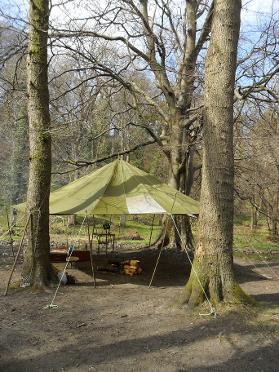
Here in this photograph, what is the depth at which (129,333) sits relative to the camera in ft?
18.1

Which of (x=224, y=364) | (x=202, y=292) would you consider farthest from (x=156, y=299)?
(x=224, y=364)

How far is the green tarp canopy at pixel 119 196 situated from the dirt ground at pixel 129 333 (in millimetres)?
1570

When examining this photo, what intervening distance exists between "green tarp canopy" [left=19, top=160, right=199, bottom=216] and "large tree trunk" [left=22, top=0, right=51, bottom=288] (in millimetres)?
846

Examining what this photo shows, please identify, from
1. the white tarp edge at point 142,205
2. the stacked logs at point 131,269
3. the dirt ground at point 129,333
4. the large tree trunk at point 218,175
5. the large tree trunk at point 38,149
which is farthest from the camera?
the stacked logs at point 131,269

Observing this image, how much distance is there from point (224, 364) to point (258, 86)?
8126mm

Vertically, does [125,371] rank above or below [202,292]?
below

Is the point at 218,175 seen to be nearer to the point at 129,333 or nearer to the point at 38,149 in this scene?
the point at 129,333

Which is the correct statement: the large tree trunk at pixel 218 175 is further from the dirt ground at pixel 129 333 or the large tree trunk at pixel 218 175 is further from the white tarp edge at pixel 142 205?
the white tarp edge at pixel 142 205

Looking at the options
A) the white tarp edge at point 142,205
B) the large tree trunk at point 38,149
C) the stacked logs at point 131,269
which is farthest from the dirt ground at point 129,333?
the stacked logs at point 131,269

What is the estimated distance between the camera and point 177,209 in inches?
359

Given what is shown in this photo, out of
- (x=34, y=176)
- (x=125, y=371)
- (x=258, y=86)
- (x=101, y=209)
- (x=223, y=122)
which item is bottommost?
(x=125, y=371)

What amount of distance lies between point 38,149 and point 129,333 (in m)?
4.16

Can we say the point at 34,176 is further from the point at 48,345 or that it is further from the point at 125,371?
the point at 125,371

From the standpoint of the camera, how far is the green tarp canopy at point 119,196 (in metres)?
8.80
